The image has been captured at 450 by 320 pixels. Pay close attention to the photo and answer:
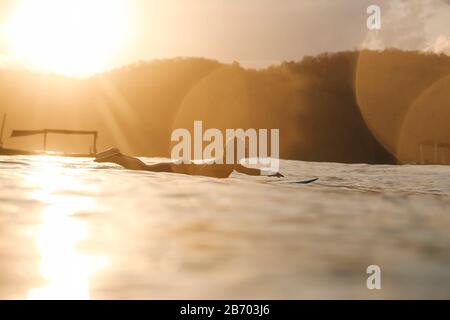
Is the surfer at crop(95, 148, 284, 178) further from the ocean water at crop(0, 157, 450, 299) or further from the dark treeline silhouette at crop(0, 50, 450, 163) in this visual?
the dark treeline silhouette at crop(0, 50, 450, 163)

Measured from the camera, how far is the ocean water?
7.89 ft

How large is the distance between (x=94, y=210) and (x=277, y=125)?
37.4m

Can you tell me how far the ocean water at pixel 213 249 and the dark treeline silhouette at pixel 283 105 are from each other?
32.5 meters

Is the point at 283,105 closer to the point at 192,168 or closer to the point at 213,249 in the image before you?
the point at 192,168

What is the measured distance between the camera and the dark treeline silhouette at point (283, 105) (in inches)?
1517

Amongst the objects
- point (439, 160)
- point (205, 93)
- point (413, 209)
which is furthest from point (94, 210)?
point (205, 93)

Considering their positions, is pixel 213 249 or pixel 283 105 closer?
pixel 213 249

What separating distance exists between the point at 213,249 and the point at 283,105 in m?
40.7

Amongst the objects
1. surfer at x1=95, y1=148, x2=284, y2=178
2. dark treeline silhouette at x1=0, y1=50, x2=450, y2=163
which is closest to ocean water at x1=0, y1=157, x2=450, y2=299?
surfer at x1=95, y1=148, x2=284, y2=178

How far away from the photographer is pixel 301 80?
44625 mm

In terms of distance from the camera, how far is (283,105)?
4325 centimetres

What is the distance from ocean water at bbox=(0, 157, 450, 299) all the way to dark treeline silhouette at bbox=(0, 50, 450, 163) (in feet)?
106

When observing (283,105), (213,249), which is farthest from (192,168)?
(283,105)
